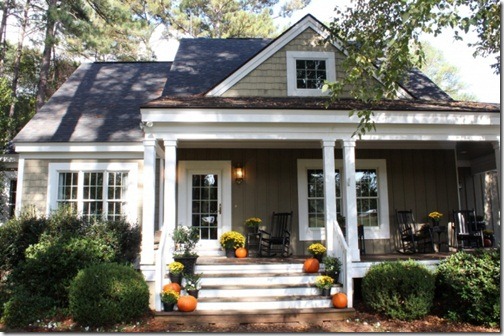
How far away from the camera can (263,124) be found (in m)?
7.72

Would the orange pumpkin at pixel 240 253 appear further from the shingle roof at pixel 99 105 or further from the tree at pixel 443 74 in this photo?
the tree at pixel 443 74

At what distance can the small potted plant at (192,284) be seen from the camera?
6.70 m

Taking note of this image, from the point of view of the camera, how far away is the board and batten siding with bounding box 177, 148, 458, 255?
31.5 ft

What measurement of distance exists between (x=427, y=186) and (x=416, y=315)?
431 cm

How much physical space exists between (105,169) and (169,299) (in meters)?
4.32

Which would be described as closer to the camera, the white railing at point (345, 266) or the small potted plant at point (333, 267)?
the white railing at point (345, 266)

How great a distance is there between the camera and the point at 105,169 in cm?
966

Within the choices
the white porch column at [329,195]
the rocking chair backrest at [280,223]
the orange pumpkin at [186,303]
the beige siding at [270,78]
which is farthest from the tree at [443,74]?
the orange pumpkin at [186,303]

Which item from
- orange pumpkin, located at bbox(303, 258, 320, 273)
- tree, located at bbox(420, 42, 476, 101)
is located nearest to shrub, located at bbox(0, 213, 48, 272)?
orange pumpkin, located at bbox(303, 258, 320, 273)

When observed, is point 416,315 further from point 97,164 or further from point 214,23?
point 214,23

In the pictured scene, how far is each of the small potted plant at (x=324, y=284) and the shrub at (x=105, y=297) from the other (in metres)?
2.79

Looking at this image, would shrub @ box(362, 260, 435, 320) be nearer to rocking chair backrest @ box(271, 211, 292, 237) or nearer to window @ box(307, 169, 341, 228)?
rocking chair backrest @ box(271, 211, 292, 237)

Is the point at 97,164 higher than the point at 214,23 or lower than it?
lower

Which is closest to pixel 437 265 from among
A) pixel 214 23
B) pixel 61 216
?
pixel 61 216
